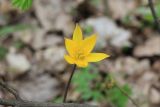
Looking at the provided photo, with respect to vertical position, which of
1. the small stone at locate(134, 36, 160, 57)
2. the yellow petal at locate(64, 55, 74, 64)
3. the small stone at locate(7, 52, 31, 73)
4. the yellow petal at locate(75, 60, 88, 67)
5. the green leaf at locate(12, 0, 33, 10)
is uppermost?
the green leaf at locate(12, 0, 33, 10)

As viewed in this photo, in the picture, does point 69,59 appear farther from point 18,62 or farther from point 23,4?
point 18,62

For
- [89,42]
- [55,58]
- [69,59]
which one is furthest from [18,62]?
[69,59]

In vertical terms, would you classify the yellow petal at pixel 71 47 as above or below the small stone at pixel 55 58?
above

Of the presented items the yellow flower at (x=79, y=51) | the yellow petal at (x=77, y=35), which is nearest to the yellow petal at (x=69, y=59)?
the yellow flower at (x=79, y=51)

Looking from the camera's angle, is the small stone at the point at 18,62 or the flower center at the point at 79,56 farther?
the small stone at the point at 18,62

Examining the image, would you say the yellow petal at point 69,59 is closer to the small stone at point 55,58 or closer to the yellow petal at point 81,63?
the yellow petal at point 81,63

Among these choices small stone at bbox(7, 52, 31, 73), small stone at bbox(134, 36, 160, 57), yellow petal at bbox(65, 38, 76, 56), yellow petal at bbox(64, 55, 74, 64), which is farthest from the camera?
small stone at bbox(134, 36, 160, 57)

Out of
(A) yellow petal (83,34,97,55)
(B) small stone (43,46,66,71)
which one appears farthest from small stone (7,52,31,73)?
(A) yellow petal (83,34,97,55)

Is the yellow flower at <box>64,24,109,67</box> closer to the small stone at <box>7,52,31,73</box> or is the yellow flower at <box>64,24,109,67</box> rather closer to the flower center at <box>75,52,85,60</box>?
the flower center at <box>75,52,85,60</box>

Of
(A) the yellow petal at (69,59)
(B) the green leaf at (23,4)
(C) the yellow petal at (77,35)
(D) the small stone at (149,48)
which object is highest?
(B) the green leaf at (23,4)
